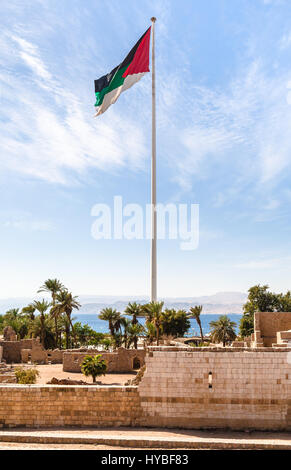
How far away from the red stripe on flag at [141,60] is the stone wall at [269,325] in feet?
69.8

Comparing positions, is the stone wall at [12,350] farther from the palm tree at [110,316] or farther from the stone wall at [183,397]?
the stone wall at [183,397]

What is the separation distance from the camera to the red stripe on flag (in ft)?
76.7

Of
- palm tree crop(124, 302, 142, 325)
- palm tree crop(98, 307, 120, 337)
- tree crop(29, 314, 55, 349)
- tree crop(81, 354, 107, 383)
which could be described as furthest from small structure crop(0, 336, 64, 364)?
tree crop(81, 354, 107, 383)

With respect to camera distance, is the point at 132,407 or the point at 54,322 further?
the point at 54,322

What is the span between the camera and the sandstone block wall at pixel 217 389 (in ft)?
39.7

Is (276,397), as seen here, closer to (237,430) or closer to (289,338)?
(237,430)

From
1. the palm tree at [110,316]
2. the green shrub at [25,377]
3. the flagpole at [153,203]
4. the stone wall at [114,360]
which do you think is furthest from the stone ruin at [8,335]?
the flagpole at [153,203]

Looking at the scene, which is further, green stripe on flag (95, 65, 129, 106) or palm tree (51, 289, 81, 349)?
palm tree (51, 289, 81, 349)

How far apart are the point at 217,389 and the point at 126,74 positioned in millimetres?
20280

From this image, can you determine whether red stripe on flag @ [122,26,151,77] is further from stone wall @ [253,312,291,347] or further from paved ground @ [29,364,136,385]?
paved ground @ [29,364,136,385]

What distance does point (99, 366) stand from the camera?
85.9 ft

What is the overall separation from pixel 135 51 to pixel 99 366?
23027mm

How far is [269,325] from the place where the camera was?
2902 centimetres
